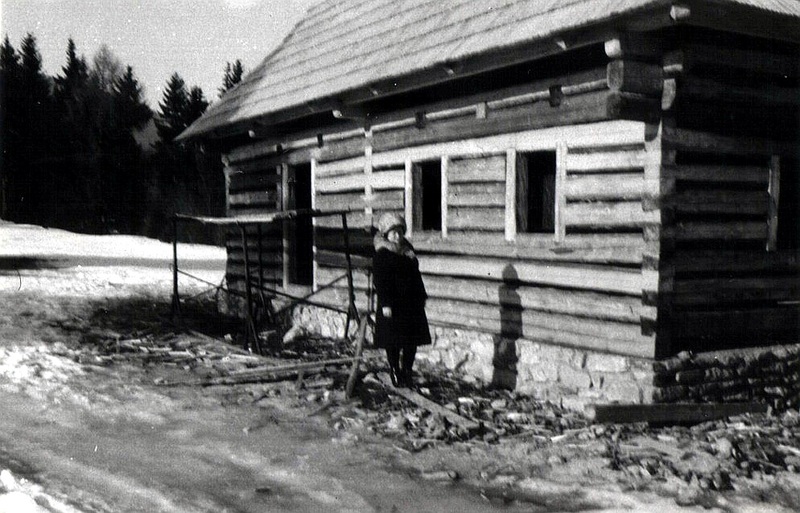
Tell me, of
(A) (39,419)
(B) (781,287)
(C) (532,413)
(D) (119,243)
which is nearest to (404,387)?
(C) (532,413)

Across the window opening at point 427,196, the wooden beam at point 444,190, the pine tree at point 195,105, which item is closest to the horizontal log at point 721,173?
the wooden beam at point 444,190

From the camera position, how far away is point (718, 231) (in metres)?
7.27

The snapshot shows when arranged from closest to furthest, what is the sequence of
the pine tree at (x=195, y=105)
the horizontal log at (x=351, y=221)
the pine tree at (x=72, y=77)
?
the horizontal log at (x=351, y=221)
the pine tree at (x=195, y=105)
the pine tree at (x=72, y=77)

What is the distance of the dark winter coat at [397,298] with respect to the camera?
24.7 ft

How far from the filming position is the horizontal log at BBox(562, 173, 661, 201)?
691cm

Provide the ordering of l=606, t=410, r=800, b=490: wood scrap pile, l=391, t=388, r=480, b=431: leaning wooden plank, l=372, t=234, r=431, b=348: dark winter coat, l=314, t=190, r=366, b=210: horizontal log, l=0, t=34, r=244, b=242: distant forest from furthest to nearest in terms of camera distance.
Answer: l=0, t=34, r=244, b=242: distant forest → l=314, t=190, r=366, b=210: horizontal log → l=372, t=234, r=431, b=348: dark winter coat → l=391, t=388, r=480, b=431: leaning wooden plank → l=606, t=410, r=800, b=490: wood scrap pile

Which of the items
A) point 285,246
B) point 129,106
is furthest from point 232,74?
point 285,246

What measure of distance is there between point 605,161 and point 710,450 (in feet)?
8.96

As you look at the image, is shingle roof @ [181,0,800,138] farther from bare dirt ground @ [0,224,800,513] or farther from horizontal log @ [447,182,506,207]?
bare dirt ground @ [0,224,800,513]

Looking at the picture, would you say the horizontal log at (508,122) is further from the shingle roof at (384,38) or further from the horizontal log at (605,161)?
the shingle roof at (384,38)

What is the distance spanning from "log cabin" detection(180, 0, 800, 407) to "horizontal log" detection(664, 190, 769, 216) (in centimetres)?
2

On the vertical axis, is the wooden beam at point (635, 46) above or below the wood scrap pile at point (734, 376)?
above

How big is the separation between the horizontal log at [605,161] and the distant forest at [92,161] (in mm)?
33044

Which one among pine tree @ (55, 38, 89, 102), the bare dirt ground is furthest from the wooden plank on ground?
pine tree @ (55, 38, 89, 102)
